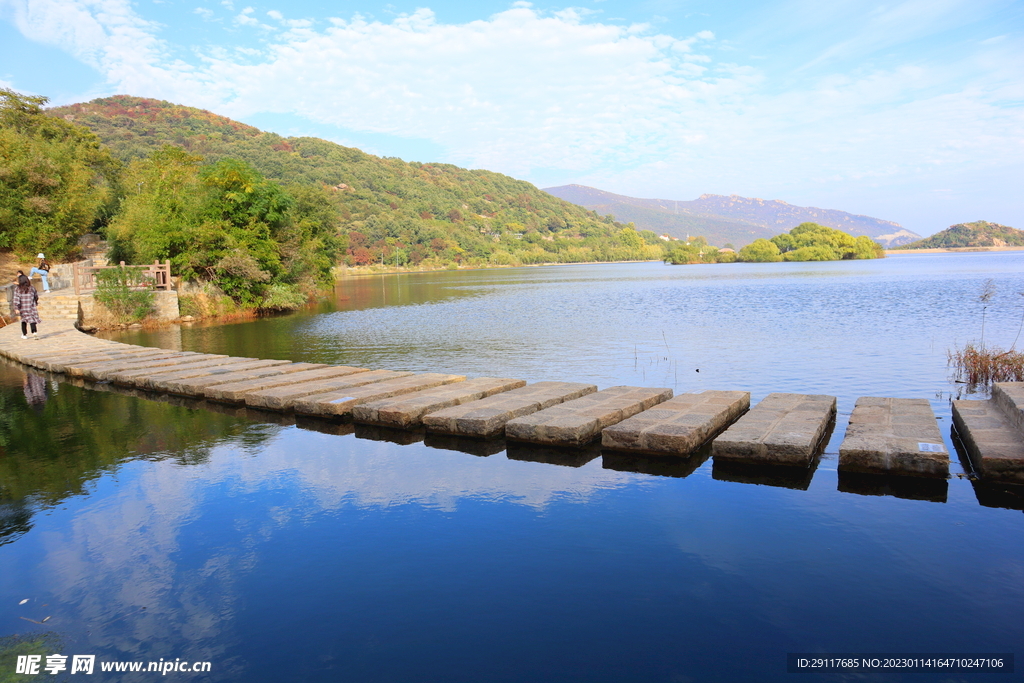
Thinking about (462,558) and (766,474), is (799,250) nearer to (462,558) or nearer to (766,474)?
(766,474)

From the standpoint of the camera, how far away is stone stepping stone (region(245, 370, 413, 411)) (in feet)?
31.5

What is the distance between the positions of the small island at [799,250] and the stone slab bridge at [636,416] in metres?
130

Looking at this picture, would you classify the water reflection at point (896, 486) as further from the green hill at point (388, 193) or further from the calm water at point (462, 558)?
the green hill at point (388, 193)

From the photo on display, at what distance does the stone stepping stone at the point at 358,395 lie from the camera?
9.08m

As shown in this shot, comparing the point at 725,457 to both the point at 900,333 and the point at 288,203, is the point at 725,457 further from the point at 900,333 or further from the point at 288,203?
the point at 288,203

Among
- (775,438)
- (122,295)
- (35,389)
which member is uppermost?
(122,295)

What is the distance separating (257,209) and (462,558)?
29940 mm

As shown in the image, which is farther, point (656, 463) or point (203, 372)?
point (203, 372)

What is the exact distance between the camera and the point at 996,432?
21.4 feet

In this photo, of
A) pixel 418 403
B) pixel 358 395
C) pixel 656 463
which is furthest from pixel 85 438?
pixel 656 463

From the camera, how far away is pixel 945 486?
5953mm

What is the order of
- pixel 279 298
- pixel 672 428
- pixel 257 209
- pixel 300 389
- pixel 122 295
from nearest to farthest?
pixel 672 428 < pixel 300 389 < pixel 122 295 < pixel 257 209 < pixel 279 298

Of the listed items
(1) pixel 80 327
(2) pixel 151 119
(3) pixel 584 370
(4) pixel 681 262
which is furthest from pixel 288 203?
(4) pixel 681 262

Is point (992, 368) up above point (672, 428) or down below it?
below
